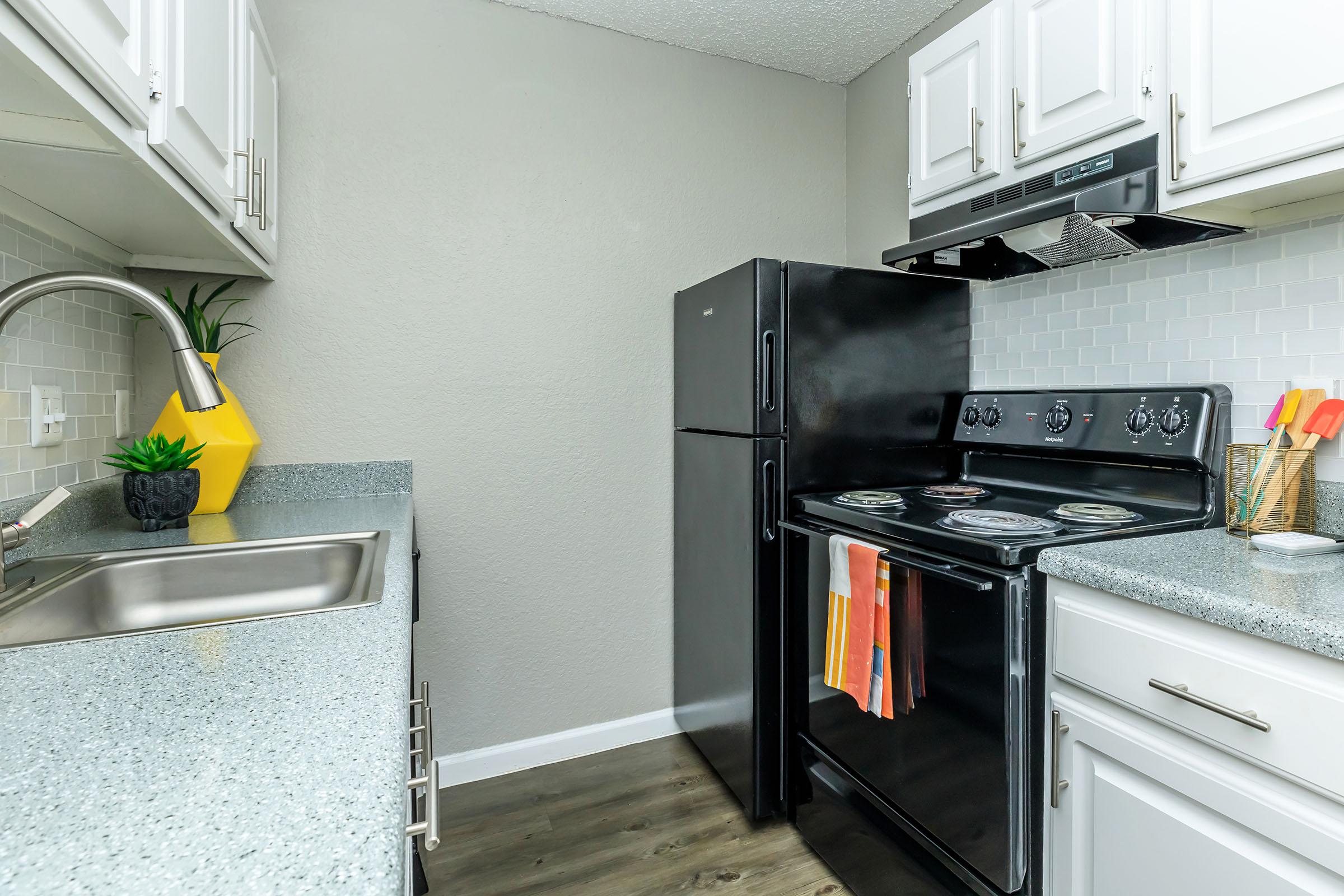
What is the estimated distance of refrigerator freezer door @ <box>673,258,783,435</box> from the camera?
1.83m

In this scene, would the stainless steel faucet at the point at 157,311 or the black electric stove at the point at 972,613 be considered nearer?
the stainless steel faucet at the point at 157,311

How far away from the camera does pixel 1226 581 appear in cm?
99

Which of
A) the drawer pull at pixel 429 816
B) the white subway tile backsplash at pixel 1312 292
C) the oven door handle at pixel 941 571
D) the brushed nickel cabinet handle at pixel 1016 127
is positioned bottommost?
the drawer pull at pixel 429 816

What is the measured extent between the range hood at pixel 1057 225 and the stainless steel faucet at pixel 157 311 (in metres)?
1.54

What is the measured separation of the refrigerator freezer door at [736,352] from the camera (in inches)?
72.1

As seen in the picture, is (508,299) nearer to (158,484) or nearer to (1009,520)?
(158,484)

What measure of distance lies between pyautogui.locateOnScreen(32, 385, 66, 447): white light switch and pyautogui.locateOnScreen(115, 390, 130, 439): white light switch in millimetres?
295

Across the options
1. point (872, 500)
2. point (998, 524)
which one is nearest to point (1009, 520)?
point (998, 524)

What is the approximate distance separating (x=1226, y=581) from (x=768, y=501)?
3.33ft

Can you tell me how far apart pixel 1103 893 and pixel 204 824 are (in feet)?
4.08

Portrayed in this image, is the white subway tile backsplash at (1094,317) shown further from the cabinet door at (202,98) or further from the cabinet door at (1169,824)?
the cabinet door at (202,98)

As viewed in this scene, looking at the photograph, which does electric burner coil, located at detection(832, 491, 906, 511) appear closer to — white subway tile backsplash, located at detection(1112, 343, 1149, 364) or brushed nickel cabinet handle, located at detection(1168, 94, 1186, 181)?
white subway tile backsplash, located at detection(1112, 343, 1149, 364)

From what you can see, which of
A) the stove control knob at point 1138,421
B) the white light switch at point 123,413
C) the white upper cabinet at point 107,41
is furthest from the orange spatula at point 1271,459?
the white light switch at point 123,413

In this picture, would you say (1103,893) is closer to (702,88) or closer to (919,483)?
(919,483)
